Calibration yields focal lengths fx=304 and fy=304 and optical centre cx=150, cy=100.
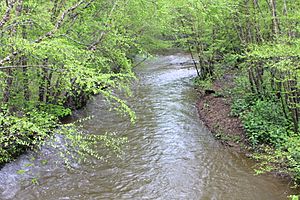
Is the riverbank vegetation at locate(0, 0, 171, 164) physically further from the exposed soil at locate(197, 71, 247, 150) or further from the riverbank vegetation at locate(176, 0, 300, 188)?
the exposed soil at locate(197, 71, 247, 150)

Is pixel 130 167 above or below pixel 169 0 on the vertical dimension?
below

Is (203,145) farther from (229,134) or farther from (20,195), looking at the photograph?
(20,195)

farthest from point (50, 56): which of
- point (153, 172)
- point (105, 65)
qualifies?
point (153, 172)

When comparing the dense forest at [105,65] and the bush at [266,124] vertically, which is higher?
the dense forest at [105,65]

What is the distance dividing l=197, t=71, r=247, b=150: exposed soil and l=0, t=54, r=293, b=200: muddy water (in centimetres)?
32

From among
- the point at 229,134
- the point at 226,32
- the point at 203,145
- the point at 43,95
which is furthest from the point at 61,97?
the point at 226,32

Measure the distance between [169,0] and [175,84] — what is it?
554cm

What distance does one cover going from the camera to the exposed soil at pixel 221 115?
891cm

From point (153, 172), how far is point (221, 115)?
4.25 metres

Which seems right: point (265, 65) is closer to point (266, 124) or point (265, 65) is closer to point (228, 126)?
point (266, 124)

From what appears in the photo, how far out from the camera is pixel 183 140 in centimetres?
927

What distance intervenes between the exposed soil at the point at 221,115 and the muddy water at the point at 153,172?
1.05 feet

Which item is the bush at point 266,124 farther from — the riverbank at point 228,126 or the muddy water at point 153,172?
the muddy water at point 153,172

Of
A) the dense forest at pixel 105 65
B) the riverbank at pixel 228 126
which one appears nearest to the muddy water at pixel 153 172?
the riverbank at pixel 228 126
